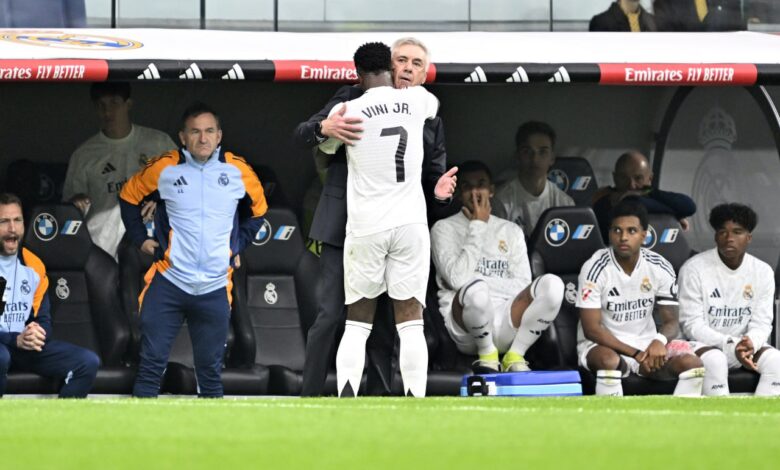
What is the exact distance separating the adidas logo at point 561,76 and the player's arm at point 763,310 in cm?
218

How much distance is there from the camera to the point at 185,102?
42.0 feet

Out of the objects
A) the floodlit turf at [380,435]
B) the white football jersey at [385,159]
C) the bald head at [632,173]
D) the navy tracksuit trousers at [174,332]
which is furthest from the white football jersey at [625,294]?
the floodlit turf at [380,435]

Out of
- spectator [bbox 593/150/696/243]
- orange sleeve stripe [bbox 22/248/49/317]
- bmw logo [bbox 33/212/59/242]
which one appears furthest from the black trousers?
spectator [bbox 593/150/696/243]

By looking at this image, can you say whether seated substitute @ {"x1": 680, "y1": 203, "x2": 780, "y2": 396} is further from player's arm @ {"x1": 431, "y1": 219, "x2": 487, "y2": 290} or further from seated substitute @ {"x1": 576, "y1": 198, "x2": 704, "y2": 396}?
player's arm @ {"x1": 431, "y1": 219, "x2": 487, "y2": 290}

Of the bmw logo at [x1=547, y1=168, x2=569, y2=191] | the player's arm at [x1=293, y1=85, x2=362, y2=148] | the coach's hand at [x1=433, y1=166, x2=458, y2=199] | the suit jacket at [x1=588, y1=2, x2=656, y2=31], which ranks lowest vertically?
the coach's hand at [x1=433, y1=166, x2=458, y2=199]

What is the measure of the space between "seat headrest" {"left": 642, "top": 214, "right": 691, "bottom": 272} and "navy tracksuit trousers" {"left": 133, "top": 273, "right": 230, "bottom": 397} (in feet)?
12.2

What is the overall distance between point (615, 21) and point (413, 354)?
173 inches

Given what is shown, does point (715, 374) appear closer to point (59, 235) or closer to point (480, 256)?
point (480, 256)

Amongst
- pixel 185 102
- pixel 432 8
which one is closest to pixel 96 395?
pixel 185 102

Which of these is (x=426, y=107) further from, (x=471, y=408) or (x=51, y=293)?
(x=51, y=293)

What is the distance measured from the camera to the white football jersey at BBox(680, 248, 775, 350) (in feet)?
39.7

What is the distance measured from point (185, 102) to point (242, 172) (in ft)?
8.28

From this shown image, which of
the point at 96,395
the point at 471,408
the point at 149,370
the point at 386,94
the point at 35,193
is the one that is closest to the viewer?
the point at 471,408

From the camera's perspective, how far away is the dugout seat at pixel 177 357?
11125mm
